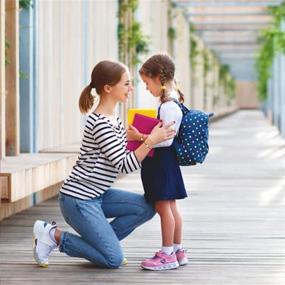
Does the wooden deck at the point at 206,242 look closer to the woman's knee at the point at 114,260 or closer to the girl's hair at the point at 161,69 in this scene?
the woman's knee at the point at 114,260

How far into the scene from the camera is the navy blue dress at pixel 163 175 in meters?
5.41

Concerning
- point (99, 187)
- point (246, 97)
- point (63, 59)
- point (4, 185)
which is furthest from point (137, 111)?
point (246, 97)

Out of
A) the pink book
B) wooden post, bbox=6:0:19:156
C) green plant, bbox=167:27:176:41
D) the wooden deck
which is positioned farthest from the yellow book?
green plant, bbox=167:27:176:41

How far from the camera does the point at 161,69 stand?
5.37 metres

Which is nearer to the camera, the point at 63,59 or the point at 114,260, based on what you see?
the point at 114,260

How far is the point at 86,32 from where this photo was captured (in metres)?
12.0

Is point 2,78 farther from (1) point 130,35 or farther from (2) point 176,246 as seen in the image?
(1) point 130,35

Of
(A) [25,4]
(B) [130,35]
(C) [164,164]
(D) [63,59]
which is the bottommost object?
(C) [164,164]

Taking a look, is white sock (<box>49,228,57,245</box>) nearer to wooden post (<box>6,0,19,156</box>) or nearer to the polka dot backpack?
the polka dot backpack

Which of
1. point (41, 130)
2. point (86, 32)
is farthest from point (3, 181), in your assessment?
point (86, 32)

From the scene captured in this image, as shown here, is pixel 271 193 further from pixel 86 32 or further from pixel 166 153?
pixel 166 153

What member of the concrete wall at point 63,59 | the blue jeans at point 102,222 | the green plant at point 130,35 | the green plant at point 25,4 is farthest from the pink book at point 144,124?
the green plant at point 130,35

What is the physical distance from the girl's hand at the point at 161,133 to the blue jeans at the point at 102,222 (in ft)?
1.66

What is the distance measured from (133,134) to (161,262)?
2.34ft
